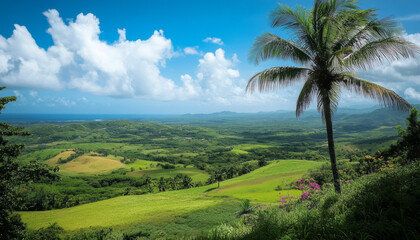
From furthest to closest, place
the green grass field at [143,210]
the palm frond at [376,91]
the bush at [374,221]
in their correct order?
1. the green grass field at [143,210]
2. the palm frond at [376,91]
3. the bush at [374,221]

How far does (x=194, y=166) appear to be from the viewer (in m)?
118

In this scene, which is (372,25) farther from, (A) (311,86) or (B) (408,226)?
(B) (408,226)

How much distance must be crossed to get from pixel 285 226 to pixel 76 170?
136895 millimetres

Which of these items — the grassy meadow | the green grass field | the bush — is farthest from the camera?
the green grass field

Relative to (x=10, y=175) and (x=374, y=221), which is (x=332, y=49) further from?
(x=10, y=175)

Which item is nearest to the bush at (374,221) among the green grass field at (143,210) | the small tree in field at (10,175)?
the green grass field at (143,210)

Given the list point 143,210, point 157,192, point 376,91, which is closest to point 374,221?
point 376,91

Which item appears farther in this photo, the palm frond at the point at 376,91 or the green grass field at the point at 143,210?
the green grass field at the point at 143,210

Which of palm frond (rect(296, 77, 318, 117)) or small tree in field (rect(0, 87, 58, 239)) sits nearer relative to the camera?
palm frond (rect(296, 77, 318, 117))

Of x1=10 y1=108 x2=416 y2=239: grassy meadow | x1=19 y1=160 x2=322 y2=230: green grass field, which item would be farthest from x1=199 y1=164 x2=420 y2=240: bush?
x1=19 y1=160 x2=322 y2=230: green grass field

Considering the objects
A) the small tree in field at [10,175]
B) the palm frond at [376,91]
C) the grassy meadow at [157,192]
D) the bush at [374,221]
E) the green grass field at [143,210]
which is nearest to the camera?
the bush at [374,221]

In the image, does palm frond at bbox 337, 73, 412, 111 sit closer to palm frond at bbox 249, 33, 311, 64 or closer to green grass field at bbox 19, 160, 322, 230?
palm frond at bbox 249, 33, 311, 64

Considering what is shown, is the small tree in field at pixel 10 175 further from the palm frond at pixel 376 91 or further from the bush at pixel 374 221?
the palm frond at pixel 376 91

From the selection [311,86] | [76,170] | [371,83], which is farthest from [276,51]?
[76,170]
